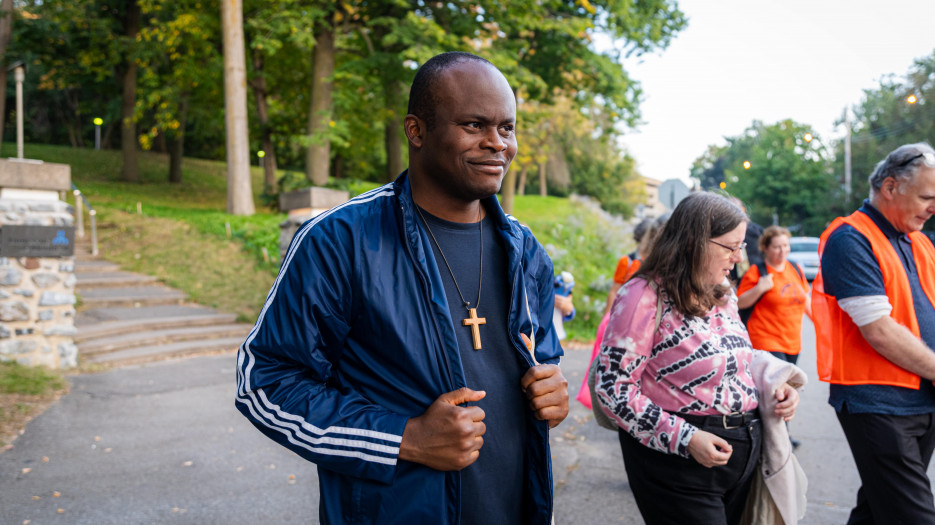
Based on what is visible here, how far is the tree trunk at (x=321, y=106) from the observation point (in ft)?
49.5

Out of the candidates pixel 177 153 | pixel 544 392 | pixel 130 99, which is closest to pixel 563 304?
pixel 544 392

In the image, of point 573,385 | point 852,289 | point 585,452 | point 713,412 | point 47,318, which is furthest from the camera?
point 573,385

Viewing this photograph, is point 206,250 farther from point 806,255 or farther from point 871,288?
point 806,255

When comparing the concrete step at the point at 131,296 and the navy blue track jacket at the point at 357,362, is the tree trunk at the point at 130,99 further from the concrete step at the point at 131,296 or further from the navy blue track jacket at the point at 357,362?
the navy blue track jacket at the point at 357,362

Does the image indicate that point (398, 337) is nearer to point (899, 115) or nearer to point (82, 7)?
point (82, 7)

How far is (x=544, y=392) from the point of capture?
176 centimetres

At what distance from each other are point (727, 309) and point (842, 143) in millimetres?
47936

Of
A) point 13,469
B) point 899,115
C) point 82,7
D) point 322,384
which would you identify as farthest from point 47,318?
point 899,115

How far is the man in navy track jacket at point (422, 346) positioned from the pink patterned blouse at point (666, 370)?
79 cm

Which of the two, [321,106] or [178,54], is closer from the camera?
[321,106]

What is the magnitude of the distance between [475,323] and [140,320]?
8793 millimetres

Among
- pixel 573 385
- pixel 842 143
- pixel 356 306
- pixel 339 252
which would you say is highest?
pixel 842 143

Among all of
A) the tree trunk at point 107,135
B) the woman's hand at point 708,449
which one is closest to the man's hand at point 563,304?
the woman's hand at point 708,449

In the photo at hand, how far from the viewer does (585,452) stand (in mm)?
5625
